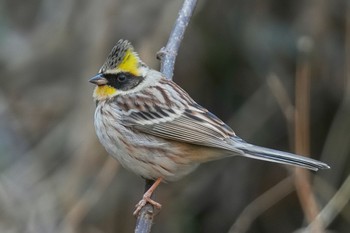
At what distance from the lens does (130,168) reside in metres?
4.73

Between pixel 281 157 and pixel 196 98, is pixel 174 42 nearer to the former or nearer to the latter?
pixel 281 157

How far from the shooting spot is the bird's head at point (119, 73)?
4.81 meters

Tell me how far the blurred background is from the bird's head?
1332 mm

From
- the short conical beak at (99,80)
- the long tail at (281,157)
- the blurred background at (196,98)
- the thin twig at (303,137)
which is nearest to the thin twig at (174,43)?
the short conical beak at (99,80)

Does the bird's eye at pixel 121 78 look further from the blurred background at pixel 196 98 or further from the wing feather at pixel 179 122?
the blurred background at pixel 196 98

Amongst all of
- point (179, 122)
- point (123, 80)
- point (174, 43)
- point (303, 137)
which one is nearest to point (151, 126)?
point (179, 122)

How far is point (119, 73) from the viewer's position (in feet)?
16.0

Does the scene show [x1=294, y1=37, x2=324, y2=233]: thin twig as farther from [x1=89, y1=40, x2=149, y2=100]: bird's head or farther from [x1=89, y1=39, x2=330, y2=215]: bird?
[x1=89, y1=40, x2=149, y2=100]: bird's head

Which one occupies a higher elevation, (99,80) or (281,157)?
(99,80)

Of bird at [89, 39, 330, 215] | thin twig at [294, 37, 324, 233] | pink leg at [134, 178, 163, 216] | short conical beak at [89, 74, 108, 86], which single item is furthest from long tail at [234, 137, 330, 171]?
thin twig at [294, 37, 324, 233]

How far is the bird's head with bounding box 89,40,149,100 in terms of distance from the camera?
15.8ft

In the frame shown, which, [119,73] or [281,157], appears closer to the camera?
[281,157]

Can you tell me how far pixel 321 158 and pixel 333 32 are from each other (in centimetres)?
97

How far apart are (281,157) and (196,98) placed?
2.46 meters
